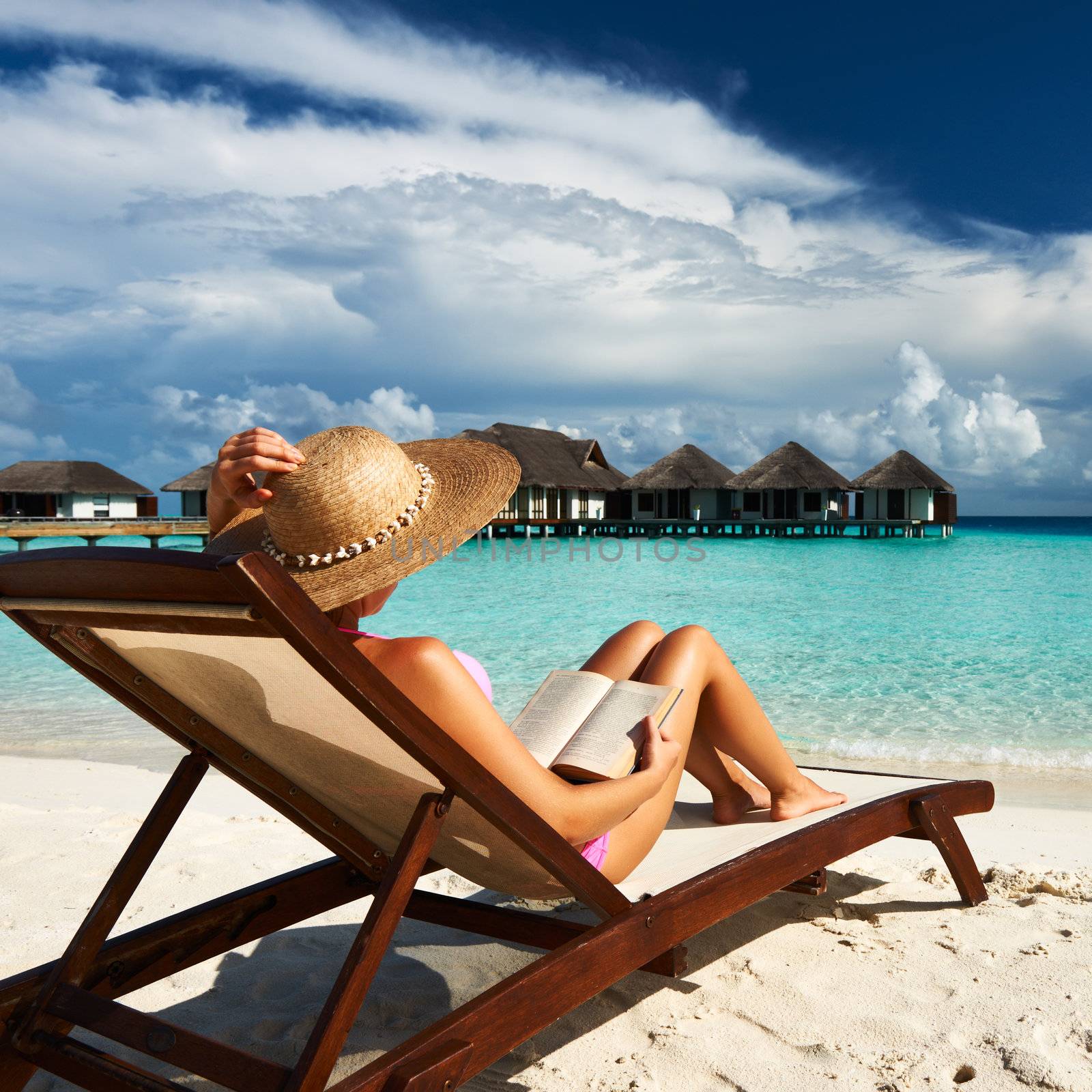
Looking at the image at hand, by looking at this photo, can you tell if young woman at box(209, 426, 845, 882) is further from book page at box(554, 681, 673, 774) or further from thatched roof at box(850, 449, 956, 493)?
thatched roof at box(850, 449, 956, 493)

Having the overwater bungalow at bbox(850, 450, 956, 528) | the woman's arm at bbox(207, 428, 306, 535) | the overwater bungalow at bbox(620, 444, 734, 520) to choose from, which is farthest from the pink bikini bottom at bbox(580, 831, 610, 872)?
the overwater bungalow at bbox(850, 450, 956, 528)

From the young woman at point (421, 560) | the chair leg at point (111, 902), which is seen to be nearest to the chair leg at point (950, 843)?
the young woman at point (421, 560)

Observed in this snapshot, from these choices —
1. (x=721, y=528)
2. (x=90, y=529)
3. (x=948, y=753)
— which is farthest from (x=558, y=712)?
(x=721, y=528)

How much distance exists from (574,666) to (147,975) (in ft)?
24.0

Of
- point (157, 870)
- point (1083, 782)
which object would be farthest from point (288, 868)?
point (1083, 782)

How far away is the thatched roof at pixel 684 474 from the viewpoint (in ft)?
113

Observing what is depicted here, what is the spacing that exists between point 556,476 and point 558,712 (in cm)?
3131

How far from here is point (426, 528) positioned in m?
1.53

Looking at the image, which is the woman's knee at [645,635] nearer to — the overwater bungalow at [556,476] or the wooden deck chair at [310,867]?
the wooden deck chair at [310,867]

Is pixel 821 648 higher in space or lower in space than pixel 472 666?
lower

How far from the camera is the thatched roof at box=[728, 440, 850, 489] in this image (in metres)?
33.0

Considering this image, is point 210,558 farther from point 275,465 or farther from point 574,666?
point 574,666

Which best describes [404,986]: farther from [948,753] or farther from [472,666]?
[948,753]

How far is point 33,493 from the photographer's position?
35.7 metres
